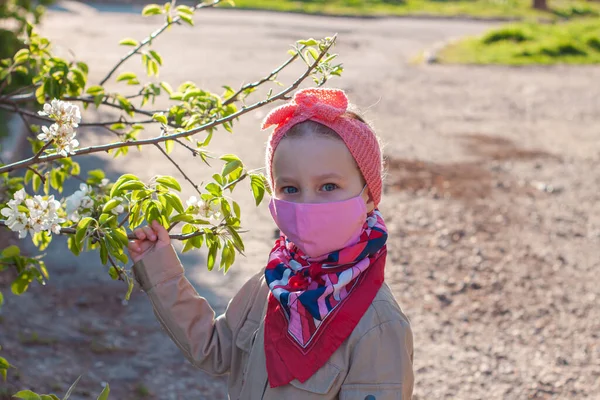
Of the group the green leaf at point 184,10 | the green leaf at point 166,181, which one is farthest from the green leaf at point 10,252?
the green leaf at point 184,10

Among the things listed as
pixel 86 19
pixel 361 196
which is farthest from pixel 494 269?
pixel 86 19

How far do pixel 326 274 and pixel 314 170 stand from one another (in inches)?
9.7

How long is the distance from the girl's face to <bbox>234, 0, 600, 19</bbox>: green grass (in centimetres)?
2001

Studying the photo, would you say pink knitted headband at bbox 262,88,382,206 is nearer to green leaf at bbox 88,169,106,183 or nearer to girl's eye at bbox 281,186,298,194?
girl's eye at bbox 281,186,298,194

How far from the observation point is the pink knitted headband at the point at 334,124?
6.86 ft

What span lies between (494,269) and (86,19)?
14840mm

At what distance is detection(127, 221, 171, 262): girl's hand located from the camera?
7.36ft

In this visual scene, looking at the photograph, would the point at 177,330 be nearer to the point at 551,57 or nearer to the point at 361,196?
the point at 361,196

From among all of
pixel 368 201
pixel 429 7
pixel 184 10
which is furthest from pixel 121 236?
pixel 429 7

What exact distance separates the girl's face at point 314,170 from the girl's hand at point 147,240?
0.34 m

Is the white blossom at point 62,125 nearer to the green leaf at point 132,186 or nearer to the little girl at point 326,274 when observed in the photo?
the green leaf at point 132,186

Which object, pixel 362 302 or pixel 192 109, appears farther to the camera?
pixel 192 109

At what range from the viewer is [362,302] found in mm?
2051

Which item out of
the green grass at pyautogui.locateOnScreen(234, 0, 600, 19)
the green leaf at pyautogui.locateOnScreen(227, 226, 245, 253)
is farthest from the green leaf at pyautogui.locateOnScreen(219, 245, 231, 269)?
the green grass at pyautogui.locateOnScreen(234, 0, 600, 19)
